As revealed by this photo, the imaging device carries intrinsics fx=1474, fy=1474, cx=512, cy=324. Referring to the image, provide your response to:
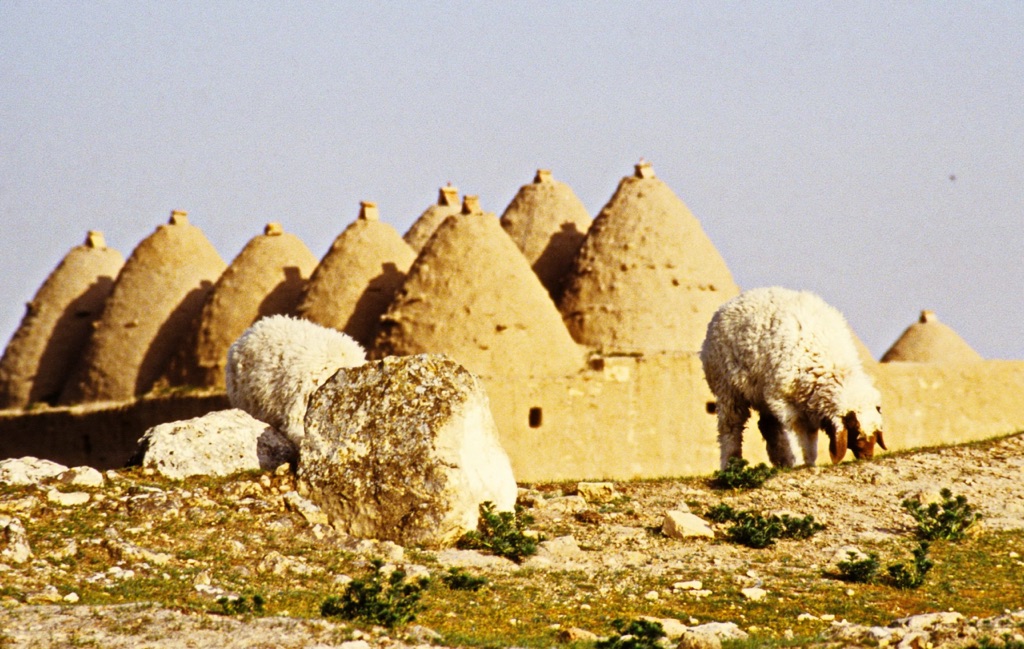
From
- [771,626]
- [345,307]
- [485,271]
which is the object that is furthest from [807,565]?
[345,307]

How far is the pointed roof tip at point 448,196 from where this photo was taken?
31.2m

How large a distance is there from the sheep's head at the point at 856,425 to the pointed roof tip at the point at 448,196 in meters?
16.8

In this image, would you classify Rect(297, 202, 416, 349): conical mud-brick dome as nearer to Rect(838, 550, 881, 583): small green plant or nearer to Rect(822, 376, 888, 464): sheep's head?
Rect(822, 376, 888, 464): sheep's head

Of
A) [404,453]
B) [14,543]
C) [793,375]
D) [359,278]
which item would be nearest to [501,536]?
[404,453]

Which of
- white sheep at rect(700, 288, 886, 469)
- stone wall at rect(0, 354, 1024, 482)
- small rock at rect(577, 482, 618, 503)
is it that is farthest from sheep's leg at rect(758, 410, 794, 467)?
stone wall at rect(0, 354, 1024, 482)

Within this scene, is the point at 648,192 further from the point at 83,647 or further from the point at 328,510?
the point at 83,647

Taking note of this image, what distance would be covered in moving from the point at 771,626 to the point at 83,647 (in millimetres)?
4389

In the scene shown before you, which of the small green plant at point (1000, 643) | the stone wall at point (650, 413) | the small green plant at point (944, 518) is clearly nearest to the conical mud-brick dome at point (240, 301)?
the stone wall at point (650, 413)

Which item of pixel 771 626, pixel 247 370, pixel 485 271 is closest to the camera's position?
pixel 771 626

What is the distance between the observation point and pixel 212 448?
42.0 feet

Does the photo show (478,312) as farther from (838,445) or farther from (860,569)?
(860,569)

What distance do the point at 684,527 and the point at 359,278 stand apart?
1438cm

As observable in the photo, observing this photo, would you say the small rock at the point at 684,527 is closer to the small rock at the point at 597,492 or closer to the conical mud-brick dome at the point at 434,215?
the small rock at the point at 597,492

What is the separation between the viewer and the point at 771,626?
32.0 ft
